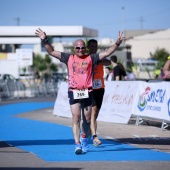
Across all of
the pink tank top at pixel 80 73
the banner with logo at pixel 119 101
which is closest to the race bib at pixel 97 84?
the pink tank top at pixel 80 73

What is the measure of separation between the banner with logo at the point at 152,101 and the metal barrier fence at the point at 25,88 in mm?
17727

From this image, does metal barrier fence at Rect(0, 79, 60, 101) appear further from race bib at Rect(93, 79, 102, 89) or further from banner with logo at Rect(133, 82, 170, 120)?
race bib at Rect(93, 79, 102, 89)

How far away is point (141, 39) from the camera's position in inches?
3649

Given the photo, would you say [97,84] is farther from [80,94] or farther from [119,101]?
[119,101]

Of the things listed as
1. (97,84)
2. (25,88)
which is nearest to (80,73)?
(97,84)

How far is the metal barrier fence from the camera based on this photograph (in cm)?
3328

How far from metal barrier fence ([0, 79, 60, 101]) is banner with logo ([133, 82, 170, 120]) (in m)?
17.7

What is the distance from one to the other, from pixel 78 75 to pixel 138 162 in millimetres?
1916

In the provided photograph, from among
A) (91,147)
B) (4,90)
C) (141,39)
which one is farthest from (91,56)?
(141,39)

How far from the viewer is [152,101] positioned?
1514 cm

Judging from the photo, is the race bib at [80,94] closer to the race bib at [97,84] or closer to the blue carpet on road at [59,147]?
the blue carpet on road at [59,147]

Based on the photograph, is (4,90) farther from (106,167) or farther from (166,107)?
(106,167)

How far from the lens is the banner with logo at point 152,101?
14383mm

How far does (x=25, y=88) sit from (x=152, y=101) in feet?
71.4
